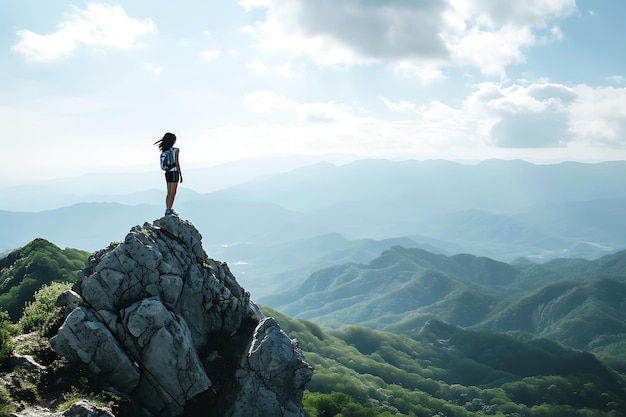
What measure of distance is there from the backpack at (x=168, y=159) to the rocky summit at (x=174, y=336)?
3.75 m

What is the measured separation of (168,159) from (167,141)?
126cm

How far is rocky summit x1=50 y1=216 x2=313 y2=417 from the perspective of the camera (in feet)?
68.6

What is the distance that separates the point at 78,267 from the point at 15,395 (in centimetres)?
11958

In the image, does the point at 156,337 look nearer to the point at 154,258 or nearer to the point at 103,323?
the point at 103,323

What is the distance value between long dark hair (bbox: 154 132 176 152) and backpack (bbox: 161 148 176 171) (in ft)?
1.01

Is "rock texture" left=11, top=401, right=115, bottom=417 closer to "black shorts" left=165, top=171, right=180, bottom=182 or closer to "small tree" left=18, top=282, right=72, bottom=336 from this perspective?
"small tree" left=18, top=282, right=72, bottom=336

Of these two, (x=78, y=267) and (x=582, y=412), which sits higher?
(x=78, y=267)

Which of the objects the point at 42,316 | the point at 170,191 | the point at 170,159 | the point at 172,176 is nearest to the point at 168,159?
the point at 170,159

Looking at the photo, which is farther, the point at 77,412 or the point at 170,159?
the point at 170,159

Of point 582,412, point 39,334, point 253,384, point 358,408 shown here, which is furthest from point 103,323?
point 582,412

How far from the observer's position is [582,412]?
177750 mm

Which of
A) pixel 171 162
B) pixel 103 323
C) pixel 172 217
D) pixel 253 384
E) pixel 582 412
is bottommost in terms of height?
pixel 582 412

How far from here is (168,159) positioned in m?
28.1

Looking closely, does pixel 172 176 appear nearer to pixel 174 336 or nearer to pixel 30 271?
pixel 174 336
